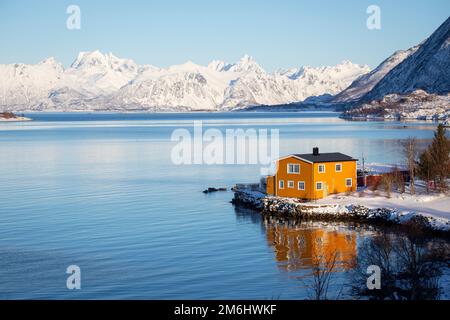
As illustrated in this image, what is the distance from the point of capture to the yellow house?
41.5 m

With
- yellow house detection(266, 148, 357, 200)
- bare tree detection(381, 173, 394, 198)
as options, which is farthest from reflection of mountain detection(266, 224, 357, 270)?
bare tree detection(381, 173, 394, 198)

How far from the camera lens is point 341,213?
127ft

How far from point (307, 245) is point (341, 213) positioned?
651 centimetres

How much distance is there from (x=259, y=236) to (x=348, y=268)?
8359mm

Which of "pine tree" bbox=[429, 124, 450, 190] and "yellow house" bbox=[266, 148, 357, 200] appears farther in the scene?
"pine tree" bbox=[429, 124, 450, 190]

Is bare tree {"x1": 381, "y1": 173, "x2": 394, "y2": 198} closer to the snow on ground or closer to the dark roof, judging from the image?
the snow on ground

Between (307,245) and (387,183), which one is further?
(387,183)

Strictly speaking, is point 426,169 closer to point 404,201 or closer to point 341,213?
point 404,201

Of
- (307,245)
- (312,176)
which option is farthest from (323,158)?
(307,245)

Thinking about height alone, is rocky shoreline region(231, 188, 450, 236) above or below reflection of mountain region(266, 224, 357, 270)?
above

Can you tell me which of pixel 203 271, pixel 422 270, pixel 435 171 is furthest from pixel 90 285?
pixel 435 171

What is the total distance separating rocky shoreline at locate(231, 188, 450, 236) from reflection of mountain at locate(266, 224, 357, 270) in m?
1.99

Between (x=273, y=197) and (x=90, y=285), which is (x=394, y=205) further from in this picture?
(x=90, y=285)

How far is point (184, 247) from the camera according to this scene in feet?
105
